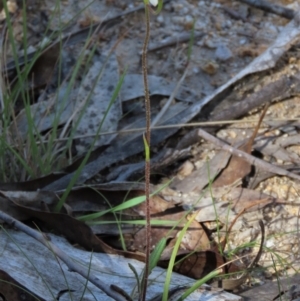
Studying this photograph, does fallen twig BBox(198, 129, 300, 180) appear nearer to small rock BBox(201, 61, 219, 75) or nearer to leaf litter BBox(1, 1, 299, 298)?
leaf litter BBox(1, 1, 299, 298)

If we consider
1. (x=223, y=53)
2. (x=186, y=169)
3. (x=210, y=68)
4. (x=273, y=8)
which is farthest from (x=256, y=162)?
(x=273, y=8)

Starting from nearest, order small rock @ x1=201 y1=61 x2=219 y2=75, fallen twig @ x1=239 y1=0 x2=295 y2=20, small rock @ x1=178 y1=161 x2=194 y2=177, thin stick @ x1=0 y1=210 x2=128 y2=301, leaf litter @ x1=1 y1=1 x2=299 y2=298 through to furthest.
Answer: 1. thin stick @ x1=0 y1=210 x2=128 y2=301
2. leaf litter @ x1=1 y1=1 x2=299 y2=298
3. small rock @ x1=178 y1=161 x2=194 y2=177
4. small rock @ x1=201 y1=61 x2=219 y2=75
5. fallen twig @ x1=239 y1=0 x2=295 y2=20

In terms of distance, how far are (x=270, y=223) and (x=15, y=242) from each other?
2.59 feet

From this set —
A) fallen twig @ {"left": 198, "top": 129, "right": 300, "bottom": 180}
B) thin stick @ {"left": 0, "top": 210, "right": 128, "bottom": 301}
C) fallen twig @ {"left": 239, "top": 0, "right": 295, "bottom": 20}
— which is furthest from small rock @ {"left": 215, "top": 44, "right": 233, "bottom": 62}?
thin stick @ {"left": 0, "top": 210, "right": 128, "bottom": 301}

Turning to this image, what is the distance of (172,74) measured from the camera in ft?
9.12

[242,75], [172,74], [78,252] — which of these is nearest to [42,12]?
[172,74]

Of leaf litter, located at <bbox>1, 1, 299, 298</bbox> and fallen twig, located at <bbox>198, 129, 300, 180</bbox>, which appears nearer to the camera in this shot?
leaf litter, located at <bbox>1, 1, 299, 298</bbox>

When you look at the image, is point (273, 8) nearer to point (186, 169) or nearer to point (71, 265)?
point (186, 169)

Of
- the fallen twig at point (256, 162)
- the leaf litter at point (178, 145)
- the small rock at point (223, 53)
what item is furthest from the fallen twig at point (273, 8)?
the fallen twig at point (256, 162)

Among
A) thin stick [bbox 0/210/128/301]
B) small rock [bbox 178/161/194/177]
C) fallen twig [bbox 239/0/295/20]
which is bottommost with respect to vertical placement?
small rock [bbox 178/161/194/177]

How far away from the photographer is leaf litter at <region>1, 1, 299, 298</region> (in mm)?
2020

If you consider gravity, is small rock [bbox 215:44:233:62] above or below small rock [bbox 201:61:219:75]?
above

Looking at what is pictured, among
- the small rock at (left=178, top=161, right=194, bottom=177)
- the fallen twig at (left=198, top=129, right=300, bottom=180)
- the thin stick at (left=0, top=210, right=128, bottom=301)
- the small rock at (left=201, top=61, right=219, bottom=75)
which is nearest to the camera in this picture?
the thin stick at (left=0, top=210, right=128, bottom=301)

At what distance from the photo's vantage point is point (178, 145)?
2.38 meters
